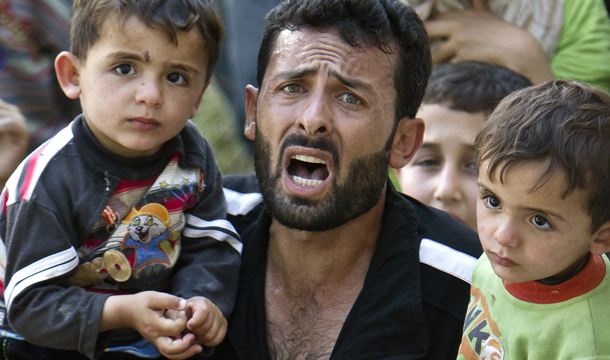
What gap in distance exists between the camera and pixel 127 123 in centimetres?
261

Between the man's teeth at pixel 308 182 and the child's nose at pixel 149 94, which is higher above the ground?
the child's nose at pixel 149 94

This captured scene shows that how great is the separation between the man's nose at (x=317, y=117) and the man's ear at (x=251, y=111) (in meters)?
0.42

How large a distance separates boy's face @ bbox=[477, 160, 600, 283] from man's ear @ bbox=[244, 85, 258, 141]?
127cm

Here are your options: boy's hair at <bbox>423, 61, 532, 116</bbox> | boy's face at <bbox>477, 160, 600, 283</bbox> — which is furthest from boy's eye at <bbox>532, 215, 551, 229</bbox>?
boy's hair at <bbox>423, 61, 532, 116</bbox>

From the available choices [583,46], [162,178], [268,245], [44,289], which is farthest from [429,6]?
[44,289]

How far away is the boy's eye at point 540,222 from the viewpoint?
2.17 m

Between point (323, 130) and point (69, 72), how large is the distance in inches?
40.0

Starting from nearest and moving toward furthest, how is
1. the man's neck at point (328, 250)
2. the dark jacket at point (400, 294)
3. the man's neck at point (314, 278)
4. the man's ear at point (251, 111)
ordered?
1. the dark jacket at point (400, 294)
2. the man's neck at point (314, 278)
3. the man's neck at point (328, 250)
4. the man's ear at point (251, 111)

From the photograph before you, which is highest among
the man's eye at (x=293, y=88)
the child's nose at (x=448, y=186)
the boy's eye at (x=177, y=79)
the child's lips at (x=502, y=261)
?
the boy's eye at (x=177, y=79)

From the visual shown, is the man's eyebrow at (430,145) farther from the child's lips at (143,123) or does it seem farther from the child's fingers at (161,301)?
the child's fingers at (161,301)

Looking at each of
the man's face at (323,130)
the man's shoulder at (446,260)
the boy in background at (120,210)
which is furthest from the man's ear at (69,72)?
the man's shoulder at (446,260)

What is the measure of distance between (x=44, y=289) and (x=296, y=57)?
134 centimetres

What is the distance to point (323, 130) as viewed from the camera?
9.26ft

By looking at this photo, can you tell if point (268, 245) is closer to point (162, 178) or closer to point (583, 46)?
point (162, 178)
